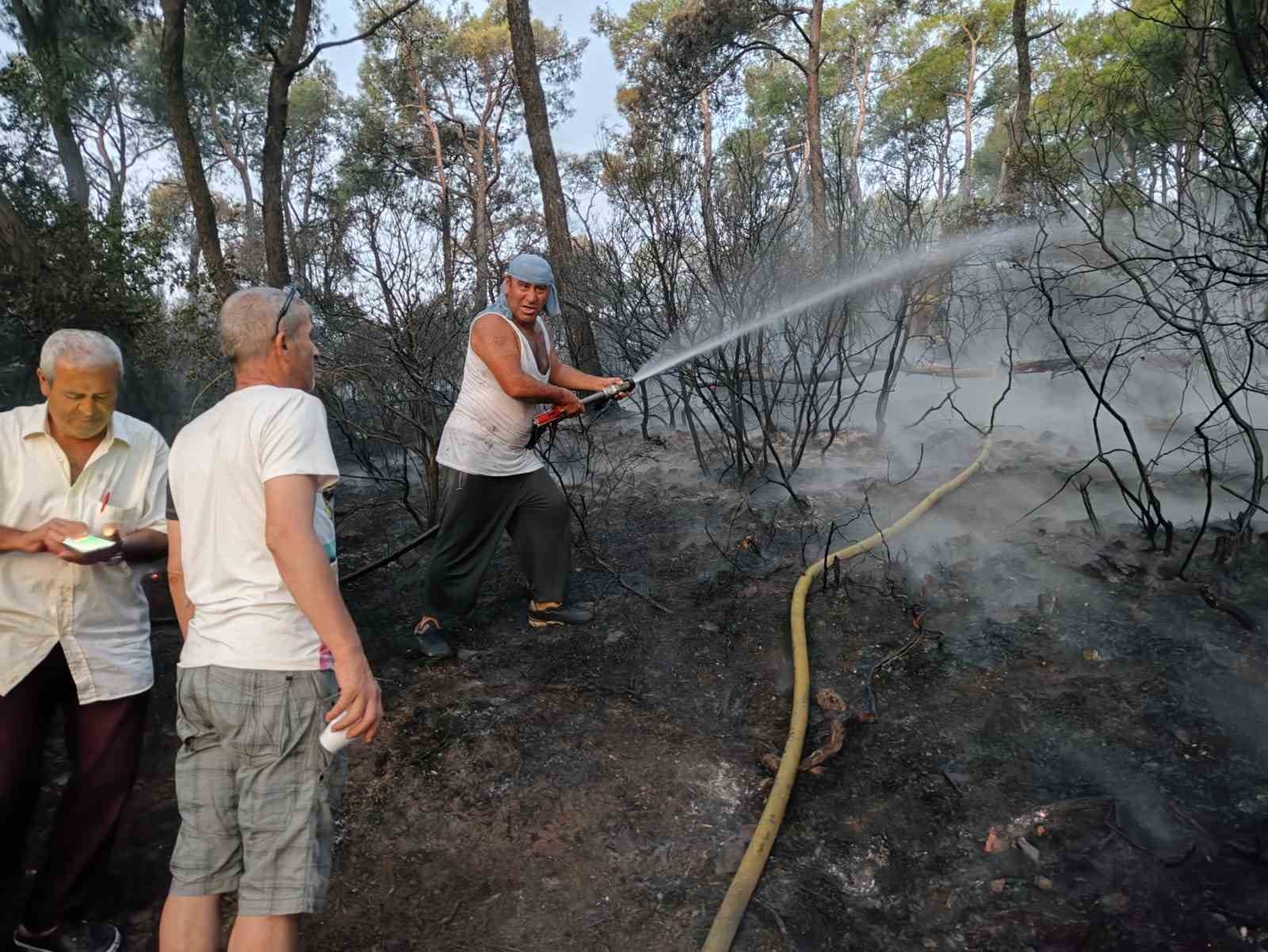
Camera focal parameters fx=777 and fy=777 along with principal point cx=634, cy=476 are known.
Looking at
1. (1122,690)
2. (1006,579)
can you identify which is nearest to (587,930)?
(1122,690)

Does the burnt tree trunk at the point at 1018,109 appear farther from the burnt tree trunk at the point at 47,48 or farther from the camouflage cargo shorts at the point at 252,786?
the burnt tree trunk at the point at 47,48

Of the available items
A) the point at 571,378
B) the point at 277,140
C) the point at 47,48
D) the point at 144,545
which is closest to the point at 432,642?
the point at 571,378

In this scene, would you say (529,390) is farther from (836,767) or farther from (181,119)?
(181,119)

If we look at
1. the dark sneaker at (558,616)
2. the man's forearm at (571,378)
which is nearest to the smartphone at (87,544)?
the man's forearm at (571,378)

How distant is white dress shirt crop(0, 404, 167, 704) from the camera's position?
187 centimetres

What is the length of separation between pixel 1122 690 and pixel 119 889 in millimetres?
3487

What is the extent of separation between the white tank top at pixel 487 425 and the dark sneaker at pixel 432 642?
Answer: 73 centimetres

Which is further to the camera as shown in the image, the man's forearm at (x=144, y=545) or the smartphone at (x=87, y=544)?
the man's forearm at (x=144, y=545)

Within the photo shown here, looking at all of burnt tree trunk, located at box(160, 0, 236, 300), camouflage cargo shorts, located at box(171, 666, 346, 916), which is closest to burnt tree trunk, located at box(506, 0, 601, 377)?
burnt tree trunk, located at box(160, 0, 236, 300)

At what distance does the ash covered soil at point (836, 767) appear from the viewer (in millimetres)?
2078

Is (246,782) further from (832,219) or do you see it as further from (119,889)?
(832,219)

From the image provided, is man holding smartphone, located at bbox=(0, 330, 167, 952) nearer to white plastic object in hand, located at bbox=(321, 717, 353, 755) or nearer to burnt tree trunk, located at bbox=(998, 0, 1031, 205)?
white plastic object in hand, located at bbox=(321, 717, 353, 755)

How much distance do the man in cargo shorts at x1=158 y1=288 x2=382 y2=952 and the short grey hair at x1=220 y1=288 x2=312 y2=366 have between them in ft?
0.12

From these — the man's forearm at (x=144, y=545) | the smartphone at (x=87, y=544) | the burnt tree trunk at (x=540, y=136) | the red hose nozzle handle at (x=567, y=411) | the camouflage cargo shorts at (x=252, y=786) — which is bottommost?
the camouflage cargo shorts at (x=252, y=786)
